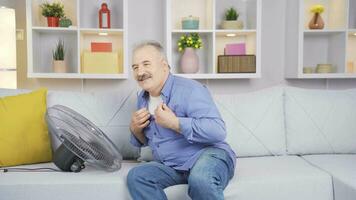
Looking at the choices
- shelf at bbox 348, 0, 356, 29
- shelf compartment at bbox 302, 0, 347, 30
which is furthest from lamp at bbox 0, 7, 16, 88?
shelf at bbox 348, 0, 356, 29

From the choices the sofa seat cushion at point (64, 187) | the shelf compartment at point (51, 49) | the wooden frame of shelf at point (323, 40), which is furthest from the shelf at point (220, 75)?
the sofa seat cushion at point (64, 187)

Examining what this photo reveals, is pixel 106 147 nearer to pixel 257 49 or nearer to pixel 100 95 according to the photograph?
pixel 100 95

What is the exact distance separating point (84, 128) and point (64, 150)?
6.2 inches

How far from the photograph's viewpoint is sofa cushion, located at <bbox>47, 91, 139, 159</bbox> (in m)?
2.19

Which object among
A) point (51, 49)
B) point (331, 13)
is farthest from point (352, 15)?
point (51, 49)

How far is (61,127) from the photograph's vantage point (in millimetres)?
1698

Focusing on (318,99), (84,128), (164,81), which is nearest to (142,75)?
(164,81)

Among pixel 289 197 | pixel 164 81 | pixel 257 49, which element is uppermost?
pixel 257 49

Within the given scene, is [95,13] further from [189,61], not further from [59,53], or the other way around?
[189,61]

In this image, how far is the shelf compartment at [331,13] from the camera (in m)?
3.06

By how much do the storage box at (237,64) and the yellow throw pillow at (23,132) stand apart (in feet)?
4.80

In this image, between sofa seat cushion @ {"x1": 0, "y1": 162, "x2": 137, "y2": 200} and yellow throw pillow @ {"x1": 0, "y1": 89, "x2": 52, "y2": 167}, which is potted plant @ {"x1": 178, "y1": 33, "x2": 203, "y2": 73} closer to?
yellow throw pillow @ {"x1": 0, "y1": 89, "x2": 52, "y2": 167}

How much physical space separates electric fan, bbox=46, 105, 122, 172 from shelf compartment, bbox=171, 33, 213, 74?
1.47 metres

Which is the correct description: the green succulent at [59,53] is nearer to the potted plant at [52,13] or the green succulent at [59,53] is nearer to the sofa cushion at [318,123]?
the potted plant at [52,13]
